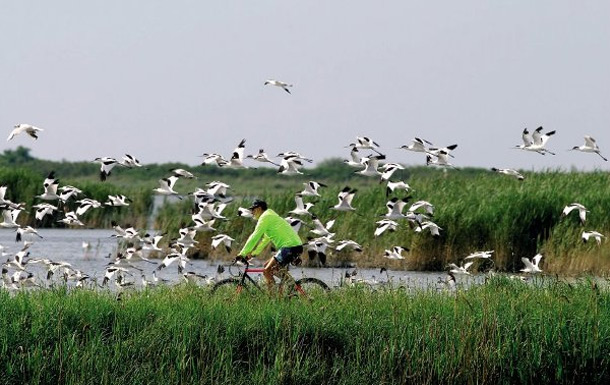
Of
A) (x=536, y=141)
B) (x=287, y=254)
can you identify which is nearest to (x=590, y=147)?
(x=536, y=141)

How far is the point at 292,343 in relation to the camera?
37.5ft

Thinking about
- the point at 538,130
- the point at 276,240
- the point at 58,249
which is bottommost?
the point at 58,249

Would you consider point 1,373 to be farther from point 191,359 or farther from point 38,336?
point 191,359

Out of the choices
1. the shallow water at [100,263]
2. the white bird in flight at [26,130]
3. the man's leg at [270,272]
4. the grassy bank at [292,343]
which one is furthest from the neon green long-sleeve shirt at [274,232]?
the white bird in flight at [26,130]

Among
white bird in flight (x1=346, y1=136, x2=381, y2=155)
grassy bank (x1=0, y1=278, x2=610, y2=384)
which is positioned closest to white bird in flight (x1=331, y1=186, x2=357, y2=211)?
white bird in flight (x1=346, y1=136, x2=381, y2=155)

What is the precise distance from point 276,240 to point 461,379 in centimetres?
391

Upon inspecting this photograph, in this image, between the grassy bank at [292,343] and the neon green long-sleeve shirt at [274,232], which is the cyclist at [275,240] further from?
the grassy bank at [292,343]

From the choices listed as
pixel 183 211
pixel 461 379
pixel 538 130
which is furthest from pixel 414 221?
pixel 461 379

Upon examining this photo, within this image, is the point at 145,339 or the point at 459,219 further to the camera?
the point at 459,219

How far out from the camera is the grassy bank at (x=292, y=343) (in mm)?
10789

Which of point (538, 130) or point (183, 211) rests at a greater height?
point (538, 130)

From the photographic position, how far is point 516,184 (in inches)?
1136

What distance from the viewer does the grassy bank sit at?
10789 mm

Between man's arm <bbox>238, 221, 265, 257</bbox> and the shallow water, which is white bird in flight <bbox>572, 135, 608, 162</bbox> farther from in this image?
man's arm <bbox>238, 221, 265, 257</bbox>
